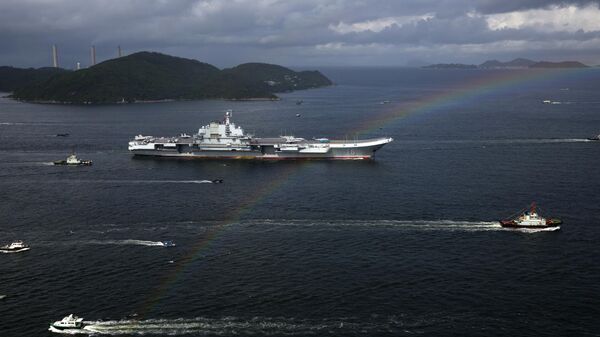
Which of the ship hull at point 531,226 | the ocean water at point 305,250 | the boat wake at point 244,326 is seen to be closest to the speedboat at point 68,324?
the boat wake at point 244,326

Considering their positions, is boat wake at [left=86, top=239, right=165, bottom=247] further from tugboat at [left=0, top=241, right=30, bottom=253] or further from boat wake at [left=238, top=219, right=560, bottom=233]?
boat wake at [left=238, top=219, right=560, bottom=233]

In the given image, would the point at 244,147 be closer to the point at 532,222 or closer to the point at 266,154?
the point at 266,154

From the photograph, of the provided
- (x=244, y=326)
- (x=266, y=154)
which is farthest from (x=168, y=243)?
(x=266, y=154)

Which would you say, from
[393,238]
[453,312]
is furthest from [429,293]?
[393,238]

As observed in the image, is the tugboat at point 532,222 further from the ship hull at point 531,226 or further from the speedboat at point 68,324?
the speedboat at point 68,324

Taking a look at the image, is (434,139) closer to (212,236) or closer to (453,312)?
(212,236)

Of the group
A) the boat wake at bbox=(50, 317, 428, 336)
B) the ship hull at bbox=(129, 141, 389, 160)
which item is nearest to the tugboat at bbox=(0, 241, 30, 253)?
the boat wake at bbox=(50, 317, 428, 336)
